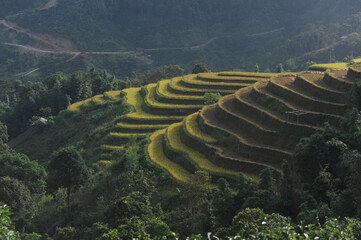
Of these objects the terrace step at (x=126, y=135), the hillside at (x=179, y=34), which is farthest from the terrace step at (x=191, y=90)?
the hillside at (x=179, y=34)

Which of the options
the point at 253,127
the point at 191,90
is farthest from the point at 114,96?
the point at 253,127

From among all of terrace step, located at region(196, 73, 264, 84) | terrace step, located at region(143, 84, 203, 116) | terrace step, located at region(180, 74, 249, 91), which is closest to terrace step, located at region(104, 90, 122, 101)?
terrace step, located at region(143, 84, 203, 116)

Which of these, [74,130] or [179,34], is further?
[179,34]

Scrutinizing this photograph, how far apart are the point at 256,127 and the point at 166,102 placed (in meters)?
18.2

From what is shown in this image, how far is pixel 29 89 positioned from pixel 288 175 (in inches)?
2031

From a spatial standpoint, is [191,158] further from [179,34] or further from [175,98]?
[179,34]

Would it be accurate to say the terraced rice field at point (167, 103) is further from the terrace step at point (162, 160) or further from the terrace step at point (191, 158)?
the terrace step at point (191, 158)

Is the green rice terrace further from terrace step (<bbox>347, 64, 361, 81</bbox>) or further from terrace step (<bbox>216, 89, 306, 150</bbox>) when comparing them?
terrace step (<bbox>347, 64, 361, 81</bbox>)

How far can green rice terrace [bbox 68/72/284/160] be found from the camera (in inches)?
1713

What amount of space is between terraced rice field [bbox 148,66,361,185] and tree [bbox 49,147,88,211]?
479 cm

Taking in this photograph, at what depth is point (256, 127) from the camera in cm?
3084

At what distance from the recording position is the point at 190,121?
3712 centimetres

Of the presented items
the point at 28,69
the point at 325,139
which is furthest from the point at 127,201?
the point at 28,69

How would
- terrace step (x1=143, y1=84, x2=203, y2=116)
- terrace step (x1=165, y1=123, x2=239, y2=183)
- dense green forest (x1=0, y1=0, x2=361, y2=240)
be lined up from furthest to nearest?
1. terrace step (x1=143, y1=84, x2=203, y2=116)
2. terrace step (x1=165, y1=123, x2=239, y2=183)
3. dense green forest (x1=0, y1=0, x2=361, y2=240)
